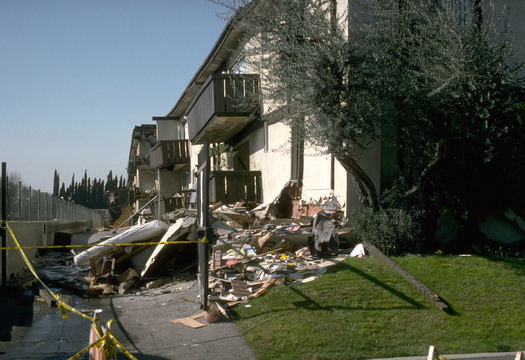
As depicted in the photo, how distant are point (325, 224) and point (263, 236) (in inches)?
48.5

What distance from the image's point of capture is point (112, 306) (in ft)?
24.1

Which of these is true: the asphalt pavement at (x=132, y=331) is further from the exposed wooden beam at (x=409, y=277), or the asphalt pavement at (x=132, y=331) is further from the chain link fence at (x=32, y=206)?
the chain link fence at (x=32, y=206)

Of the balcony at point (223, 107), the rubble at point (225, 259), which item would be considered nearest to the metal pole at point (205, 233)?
the rubble at point (225, 259)

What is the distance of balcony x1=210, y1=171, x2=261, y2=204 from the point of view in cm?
1412

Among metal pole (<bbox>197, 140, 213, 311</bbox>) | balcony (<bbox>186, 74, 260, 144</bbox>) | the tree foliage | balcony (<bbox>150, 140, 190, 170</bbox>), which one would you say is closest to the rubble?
metal pole (<bbox>197, 140, 213, 311</bbox>)

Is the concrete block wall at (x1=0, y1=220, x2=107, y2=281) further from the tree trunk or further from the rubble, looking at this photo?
the tree trunk

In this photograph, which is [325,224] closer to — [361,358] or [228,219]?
[228,219]

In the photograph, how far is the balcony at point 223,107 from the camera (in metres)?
13.5

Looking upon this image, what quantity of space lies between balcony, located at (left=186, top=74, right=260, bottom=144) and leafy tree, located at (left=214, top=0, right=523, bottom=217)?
3.86 metres

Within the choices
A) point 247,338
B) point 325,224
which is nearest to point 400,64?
point 325,224

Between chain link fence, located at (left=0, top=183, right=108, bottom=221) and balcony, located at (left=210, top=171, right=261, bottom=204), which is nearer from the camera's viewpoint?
chain link fence, located at (left=0, top=183, right=108, bottom=221)

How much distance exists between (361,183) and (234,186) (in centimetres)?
604

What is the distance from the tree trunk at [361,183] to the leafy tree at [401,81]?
0.06ft

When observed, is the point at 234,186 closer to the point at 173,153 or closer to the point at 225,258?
the point at 225,258
